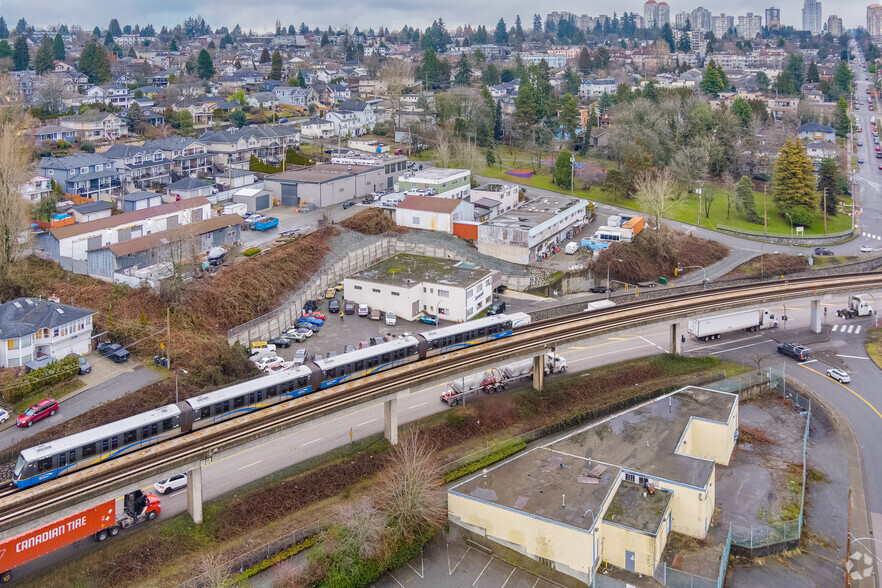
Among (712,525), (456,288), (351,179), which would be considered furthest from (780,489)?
(351,179)

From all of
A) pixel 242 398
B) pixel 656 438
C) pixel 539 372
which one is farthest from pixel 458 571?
pixel 539 372

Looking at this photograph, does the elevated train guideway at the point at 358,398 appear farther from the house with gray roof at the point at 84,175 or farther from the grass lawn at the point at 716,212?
the house with gray roof at the point at 84,175

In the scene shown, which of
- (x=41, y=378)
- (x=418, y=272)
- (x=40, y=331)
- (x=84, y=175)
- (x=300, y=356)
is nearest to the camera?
(x=41, y=378)

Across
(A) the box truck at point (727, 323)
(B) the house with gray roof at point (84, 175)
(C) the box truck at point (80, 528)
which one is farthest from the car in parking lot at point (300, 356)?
(B) the house with gray roof at point (84, 175)

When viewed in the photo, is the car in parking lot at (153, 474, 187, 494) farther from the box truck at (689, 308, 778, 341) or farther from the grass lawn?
the grass lawn

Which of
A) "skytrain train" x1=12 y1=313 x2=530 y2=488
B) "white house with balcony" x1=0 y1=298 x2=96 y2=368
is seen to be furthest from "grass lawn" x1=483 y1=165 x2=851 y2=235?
"white house with balcony" x1=0 y1=298 x2=96 y2=368

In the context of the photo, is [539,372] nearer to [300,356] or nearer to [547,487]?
[547,487]
